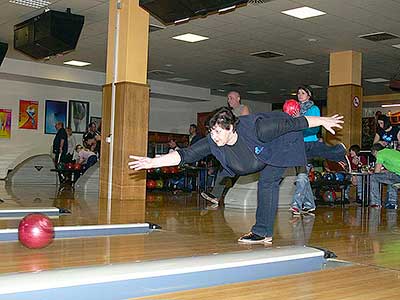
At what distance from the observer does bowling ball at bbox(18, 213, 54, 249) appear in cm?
295

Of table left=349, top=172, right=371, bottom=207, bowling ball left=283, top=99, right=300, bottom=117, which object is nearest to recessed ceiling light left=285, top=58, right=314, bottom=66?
table left=349, top=172, right=371, bottom=207

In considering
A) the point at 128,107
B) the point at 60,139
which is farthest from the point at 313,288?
the point at 60,139

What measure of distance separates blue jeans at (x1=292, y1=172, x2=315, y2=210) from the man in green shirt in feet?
3.29

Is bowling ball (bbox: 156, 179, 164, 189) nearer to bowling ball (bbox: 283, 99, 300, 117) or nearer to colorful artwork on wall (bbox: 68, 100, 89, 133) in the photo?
bowling ball (bbox: 283, 99, 300, 117)

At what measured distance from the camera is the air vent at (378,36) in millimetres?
8780

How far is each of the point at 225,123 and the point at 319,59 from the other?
855 cm

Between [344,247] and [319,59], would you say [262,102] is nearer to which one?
[319,59]

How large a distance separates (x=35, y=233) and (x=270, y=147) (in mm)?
1407

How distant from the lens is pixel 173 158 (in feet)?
9.61

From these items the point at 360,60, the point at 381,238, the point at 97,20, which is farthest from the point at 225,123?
the point at 360,60

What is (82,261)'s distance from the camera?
272 cm

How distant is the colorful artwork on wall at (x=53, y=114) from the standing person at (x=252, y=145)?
10995mm

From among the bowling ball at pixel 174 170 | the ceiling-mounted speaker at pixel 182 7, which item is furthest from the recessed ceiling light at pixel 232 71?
the ceiling-mounted speaker at pixel 182 7

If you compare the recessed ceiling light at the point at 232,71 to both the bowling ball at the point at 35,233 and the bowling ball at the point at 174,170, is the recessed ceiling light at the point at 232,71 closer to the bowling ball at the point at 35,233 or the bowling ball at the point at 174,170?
the bowling ball at the point at 174,170
